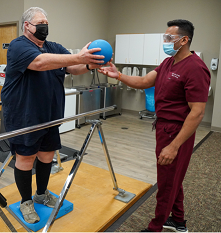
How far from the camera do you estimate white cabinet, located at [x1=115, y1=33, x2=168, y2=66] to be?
565 cm

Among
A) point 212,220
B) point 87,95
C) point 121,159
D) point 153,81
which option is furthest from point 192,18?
point 212,220

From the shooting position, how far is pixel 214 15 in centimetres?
531

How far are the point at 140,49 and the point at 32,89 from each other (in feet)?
15.2

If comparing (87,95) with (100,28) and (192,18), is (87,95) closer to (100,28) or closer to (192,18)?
(100,28)

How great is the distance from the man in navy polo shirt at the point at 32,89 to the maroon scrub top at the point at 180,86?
483mm

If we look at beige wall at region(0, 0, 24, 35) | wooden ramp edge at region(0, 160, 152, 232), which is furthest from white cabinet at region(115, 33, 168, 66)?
wooden ramp edge at region(0, 160, 152, 232)

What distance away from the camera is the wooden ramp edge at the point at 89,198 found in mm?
1882

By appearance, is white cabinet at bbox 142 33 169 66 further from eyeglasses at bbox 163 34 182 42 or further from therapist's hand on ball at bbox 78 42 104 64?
therapist's hand on ball at bbox 78 42 104 64

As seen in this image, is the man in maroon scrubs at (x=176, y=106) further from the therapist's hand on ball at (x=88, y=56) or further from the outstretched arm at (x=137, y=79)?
the therapist's hand on ball at (x=88, y=56)

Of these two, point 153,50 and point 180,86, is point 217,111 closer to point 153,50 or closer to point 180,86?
point 153,50

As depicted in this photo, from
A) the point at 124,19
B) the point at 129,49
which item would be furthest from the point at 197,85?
the point at 124,19

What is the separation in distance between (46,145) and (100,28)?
206 inches

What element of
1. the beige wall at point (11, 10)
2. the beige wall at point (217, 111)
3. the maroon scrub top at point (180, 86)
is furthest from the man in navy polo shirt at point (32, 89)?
the beige wall at point (217, 111)

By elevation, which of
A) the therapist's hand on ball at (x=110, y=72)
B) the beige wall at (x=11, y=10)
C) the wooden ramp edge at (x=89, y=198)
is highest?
the beige wall at (x=11, y=10)
